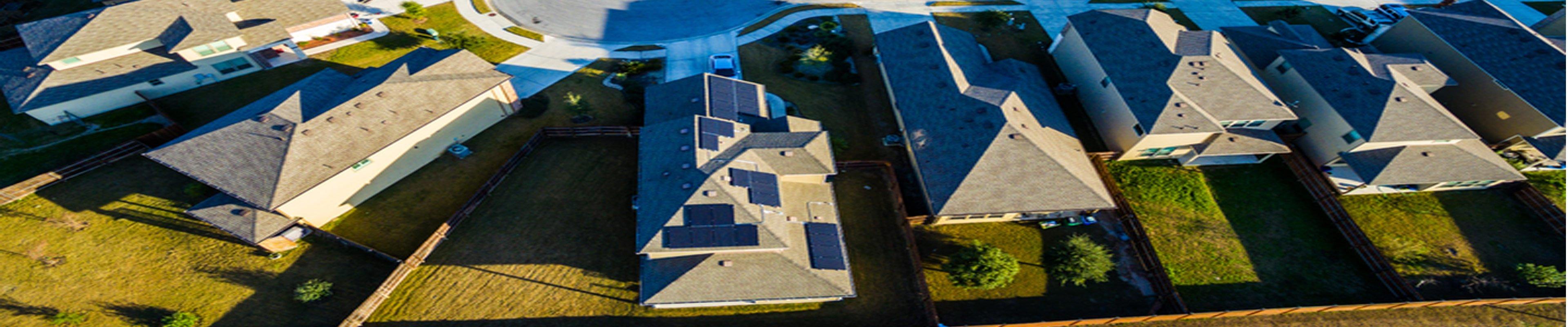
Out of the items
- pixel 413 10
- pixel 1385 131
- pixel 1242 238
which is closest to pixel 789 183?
pixel 1242 238

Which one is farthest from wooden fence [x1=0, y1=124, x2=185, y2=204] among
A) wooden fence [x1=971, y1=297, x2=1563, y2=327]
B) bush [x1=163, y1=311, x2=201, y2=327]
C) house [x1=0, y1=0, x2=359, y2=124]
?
wooden fence [x1=971, y1=297, x2=1563, y2=327]

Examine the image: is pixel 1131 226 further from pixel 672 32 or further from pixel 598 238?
pixel 672 32

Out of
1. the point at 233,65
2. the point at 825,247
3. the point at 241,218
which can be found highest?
the point at 233,65

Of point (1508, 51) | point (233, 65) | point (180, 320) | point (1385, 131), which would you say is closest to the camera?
point (180, 320)

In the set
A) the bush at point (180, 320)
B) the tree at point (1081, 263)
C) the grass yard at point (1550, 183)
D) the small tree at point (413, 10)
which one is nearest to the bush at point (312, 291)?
the bush at point (180, 320)

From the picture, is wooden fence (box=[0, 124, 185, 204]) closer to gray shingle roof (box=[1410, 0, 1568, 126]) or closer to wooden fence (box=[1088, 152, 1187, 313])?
wooden fence (box=[1088, 152, 1187, 313])

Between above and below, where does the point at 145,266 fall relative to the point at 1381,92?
below

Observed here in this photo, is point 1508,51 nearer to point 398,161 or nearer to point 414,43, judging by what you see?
point 398,161
